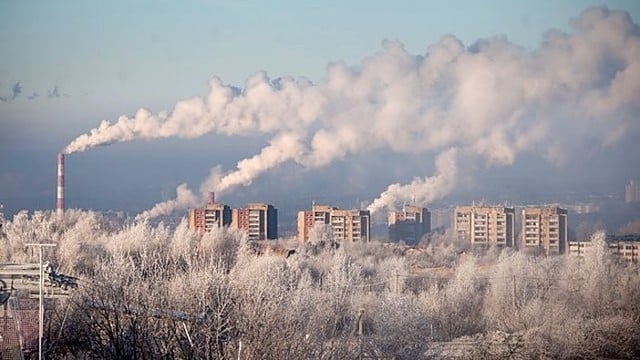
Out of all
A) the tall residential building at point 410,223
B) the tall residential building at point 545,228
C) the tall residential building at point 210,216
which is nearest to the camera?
the tall residential building at point 545,228

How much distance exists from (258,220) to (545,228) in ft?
38.2

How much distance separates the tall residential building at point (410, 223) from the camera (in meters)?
48.3

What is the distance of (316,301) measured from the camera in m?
16.5

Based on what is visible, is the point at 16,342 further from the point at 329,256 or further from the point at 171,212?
the point at 171,212

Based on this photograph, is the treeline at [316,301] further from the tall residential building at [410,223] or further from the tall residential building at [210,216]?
the tall residential building at [410,223]

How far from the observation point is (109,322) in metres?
12.3

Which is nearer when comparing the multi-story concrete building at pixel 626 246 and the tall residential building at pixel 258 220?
the multi-story concrete building at pixel 626 246

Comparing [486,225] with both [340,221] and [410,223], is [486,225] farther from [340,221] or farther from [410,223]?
[340,221]

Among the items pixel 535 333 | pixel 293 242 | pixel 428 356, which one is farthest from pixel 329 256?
pixel 428 356

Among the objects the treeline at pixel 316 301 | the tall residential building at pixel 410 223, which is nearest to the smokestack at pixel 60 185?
the treeline at pixel 316 301

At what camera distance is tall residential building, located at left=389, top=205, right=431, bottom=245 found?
1901 inches

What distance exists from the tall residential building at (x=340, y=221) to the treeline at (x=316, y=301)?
15.1 ft

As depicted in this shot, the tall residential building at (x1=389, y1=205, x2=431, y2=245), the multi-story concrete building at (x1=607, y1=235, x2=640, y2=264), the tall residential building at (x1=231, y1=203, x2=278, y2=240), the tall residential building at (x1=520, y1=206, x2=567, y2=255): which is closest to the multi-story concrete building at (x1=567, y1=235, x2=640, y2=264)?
the multi-story concrete building at (x1=607, y1=235, x2=640, y2=264)

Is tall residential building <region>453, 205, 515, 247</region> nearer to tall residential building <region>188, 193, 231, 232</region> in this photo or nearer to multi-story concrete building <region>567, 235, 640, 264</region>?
multi-story concrete building <region>567, 235, 640, 264</region>
